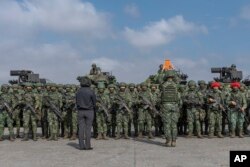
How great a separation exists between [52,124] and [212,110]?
196 inches

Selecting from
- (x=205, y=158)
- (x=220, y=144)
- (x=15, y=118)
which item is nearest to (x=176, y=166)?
(x=205, y=158)

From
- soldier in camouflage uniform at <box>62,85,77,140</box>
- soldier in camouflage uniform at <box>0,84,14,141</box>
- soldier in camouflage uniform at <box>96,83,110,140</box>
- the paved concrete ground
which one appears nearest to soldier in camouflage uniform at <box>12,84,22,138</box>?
soldier in camouflage uniform at <box>0,84,14,141</box>

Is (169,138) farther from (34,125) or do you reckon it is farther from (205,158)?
(34,125)

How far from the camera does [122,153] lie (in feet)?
35.5

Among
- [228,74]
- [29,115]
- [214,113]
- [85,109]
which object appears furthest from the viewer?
[228,74]

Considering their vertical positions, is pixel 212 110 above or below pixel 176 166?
above

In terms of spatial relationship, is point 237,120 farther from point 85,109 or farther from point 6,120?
point 6,120

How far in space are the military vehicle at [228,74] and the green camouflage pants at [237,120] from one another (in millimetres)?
8158

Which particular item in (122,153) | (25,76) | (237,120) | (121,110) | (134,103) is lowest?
(122,153)

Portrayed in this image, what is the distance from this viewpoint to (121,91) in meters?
14.3

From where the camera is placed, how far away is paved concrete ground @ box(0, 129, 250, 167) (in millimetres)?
9438

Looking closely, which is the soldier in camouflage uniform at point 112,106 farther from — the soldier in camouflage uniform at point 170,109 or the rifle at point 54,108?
the soldier in camouflage uniform at point 170,109

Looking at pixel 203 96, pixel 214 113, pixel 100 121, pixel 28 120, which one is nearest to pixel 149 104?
pixel 100 121

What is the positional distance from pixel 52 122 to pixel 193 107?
4.37 m
